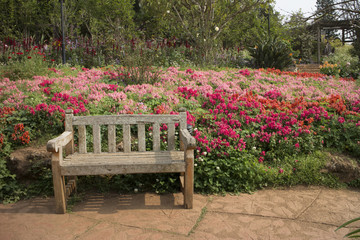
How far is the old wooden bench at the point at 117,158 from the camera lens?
340 centimetres

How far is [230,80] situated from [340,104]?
2635 millimetres

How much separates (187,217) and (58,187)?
4.78 ft

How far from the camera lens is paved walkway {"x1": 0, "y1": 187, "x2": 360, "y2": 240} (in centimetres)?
305

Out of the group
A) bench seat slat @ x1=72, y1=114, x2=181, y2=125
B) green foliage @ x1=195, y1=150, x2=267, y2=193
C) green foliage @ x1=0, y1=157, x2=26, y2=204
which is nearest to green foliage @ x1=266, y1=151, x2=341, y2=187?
green foliage @ x1=195, y1=150, x2=267, y2=193

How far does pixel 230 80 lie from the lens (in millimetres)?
7656

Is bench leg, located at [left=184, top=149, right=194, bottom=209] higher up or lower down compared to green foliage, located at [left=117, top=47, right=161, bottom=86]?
lower down

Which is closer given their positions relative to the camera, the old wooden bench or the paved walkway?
the paved walkway

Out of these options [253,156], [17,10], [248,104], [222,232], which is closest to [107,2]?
[17,10]

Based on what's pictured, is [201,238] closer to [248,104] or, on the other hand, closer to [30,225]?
[30,225]

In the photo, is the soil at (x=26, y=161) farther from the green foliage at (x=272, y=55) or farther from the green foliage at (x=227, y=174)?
the green foliage at (x=272, y=55)

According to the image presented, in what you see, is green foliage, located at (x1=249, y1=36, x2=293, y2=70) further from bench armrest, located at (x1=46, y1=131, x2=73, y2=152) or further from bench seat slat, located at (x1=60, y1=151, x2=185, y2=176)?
bench armrest, located at (x1=46, y1=131, x2=73, y2=152)

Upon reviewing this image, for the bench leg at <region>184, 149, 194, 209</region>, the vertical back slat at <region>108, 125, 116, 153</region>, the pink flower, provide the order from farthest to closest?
the pink flower, the vertical back slat at <region>108, 125, 116, 153</region>, the bench leg at <region>184, 149, 194, 209</region>

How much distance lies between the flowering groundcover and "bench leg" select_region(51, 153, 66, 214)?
1245 mm

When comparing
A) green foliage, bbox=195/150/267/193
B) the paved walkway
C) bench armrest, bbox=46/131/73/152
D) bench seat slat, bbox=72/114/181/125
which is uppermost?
bench seat slat, bbox=72/114/181/125
